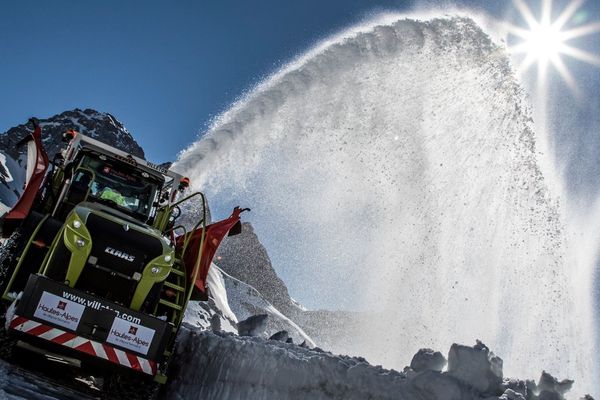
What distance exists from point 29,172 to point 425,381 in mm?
6348

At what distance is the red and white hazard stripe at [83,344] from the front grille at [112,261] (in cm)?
→ 86

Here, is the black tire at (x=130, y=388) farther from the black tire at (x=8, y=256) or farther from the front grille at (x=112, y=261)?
the black tire at (x=8, y=256)

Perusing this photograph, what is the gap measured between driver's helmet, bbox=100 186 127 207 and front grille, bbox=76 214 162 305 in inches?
58.8

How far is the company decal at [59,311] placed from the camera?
278 inches

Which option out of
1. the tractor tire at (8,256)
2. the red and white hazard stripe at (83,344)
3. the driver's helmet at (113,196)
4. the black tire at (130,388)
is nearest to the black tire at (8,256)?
the tractor tire at (8,256)

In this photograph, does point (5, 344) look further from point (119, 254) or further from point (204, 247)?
point (204, 247)

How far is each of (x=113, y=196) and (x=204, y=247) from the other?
1824 mm

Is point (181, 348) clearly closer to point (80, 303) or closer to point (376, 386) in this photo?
point (80, 303)

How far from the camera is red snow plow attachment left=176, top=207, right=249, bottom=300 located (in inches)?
356

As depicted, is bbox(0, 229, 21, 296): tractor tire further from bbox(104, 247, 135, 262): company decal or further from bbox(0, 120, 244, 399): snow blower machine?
bbox(104, 247, 135, 262): company decal

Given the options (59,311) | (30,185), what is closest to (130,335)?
(59,311)

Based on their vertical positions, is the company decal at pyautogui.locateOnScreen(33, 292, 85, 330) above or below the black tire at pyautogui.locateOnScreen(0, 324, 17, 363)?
above

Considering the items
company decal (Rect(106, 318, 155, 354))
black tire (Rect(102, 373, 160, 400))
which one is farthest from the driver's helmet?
black tire (Rect(102, 373, 160, 400))

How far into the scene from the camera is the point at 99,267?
791 centimetres
